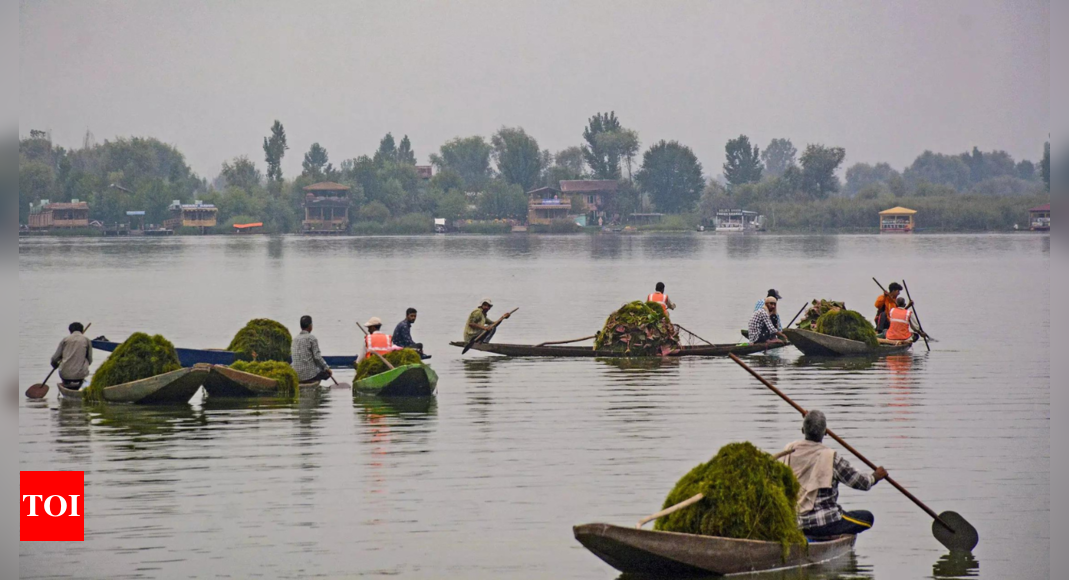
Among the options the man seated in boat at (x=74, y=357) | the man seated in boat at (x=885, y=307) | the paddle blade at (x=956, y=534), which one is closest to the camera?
the paddle blade at (x=956, y=534)

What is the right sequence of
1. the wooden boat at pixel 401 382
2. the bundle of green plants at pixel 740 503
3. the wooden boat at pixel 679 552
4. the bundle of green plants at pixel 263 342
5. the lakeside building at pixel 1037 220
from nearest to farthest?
1. the wooden boat at pixel 679 552
2. the bundle of green plants at pixel 740 503
3. the wooden boat at pixel 401 382
4. the bundle of green plants at pixel 263 342
5. the lakeside building at pixel 1037 220

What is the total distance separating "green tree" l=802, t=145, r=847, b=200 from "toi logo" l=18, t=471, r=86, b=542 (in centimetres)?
16513

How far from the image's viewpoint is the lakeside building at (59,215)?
535ft

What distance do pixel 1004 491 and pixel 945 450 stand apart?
206 centimetres

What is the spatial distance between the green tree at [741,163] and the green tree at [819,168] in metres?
18.3

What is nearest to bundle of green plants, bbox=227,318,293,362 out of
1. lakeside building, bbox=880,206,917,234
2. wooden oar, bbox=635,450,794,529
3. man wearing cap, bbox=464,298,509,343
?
man wearing cap, bbox=464,298,509,343

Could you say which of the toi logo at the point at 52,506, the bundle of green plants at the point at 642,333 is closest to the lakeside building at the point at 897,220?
the bundle of green plants at the point at 642,333

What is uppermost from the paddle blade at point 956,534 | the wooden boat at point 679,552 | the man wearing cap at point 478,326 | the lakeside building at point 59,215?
the lakeside building at point 59,215

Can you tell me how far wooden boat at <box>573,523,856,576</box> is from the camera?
1048 centimetres

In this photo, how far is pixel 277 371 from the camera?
68.5ft

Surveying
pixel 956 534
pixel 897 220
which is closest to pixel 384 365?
pixel 956 534

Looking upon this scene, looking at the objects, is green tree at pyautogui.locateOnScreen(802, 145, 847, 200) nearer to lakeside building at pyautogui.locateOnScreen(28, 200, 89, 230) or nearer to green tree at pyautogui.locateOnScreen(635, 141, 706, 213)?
green tree at pyautogui.locateOnScreen(635, 141, 706, 213)

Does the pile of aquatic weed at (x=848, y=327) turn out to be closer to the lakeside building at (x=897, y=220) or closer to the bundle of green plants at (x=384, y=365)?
the bundle of green plants at (x=384, y=365)

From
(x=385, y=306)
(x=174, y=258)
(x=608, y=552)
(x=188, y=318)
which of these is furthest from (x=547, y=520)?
(x=174, y=258)
